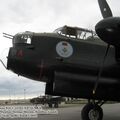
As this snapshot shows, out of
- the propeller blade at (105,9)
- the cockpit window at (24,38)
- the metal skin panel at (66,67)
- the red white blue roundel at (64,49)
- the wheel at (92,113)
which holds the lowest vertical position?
the wheel at (92,113)

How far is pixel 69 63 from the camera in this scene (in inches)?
529

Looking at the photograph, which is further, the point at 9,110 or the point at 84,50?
the point at 9,110

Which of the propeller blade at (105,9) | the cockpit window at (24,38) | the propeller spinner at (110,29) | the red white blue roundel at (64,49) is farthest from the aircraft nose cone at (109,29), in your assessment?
the cockpit window at (24,38)

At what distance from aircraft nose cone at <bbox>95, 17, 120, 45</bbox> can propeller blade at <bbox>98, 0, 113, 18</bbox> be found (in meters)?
1.71

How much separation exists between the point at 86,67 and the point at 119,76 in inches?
58.7

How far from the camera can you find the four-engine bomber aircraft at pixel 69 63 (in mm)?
13188

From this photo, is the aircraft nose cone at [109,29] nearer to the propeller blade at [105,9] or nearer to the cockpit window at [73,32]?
the propeller blade at [105,9]

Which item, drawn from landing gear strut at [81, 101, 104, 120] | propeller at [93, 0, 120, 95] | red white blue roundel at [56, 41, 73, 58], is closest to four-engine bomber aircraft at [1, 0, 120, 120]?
red white blue roundel at [56, 41, 73, 58]

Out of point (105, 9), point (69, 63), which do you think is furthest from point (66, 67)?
point (105, 9)

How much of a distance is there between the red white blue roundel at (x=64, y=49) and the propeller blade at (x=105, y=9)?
1953 millimetres

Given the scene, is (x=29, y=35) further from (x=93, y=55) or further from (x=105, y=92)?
(x=105, y=92)

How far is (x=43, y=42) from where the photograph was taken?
13617 mm

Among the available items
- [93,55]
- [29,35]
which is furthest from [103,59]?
[29,35]

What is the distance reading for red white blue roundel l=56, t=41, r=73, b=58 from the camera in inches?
536
